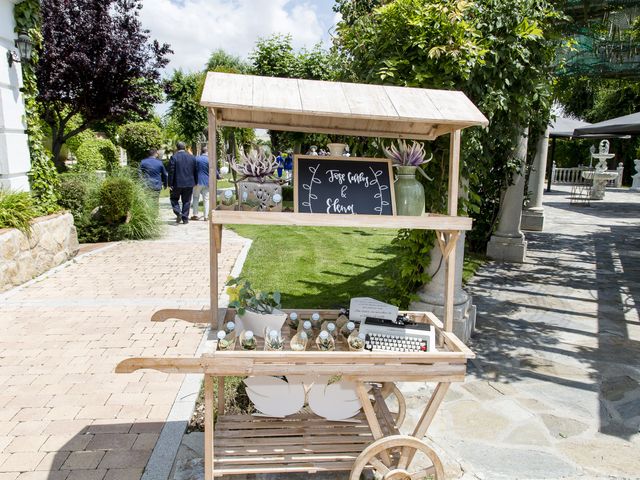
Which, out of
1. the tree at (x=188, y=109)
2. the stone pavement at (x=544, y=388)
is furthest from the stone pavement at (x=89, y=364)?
the tree at (x=188, y=109)

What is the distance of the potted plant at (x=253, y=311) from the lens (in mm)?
2650

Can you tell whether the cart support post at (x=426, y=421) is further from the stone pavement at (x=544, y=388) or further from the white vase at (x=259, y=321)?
the white vase at (x=259, y=321)

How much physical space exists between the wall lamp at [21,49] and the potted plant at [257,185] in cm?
585

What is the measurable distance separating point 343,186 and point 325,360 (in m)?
0.94

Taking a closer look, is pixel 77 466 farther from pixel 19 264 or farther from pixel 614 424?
pixel 19 264

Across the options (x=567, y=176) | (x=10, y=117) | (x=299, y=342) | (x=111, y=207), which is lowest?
(x=299, y=342)

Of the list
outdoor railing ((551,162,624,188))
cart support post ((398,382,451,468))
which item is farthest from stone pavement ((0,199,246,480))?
outdoor railing ((551,162,624,188))

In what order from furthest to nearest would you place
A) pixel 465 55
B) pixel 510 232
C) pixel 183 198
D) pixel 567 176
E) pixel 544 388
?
pixel 567 176, pixel 183 198, pixel 510 232, pixel 544 388, pixel 465 55

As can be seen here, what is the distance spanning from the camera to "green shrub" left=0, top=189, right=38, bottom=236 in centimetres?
604

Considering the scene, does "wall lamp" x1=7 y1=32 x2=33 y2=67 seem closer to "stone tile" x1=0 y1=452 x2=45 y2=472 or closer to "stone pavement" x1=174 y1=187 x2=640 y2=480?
"stone tile" x1=0 y1=452 x2=45 y2=472

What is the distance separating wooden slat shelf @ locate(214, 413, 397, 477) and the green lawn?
2461 millimetres

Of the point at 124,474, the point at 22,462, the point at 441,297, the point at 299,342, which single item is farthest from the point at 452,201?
the point at 22,462

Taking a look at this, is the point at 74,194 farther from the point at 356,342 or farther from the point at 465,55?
the point at 356,342

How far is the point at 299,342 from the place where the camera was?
2543mm
